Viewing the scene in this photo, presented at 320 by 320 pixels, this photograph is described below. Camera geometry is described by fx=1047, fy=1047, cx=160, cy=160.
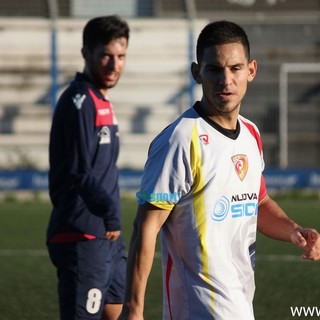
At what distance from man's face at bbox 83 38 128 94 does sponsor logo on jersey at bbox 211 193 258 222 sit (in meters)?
1.96

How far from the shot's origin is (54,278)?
10133mm

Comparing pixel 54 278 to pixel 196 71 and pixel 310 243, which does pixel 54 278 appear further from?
pixel 196 71

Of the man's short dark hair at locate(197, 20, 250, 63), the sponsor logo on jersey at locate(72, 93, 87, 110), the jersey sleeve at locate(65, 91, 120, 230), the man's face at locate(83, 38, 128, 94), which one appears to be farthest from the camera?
the man's face at locate(83, 38, 128, 94)

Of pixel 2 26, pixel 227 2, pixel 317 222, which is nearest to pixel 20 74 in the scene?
pixel 2 26

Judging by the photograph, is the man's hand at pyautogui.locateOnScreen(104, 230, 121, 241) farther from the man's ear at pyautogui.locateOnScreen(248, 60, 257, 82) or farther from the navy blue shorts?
the man's ear at pyautogui.locateOnScreen(248, 60, 257, 82)

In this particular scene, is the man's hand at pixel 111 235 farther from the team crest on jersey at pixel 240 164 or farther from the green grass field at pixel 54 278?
the green grass field at pixel 54 278

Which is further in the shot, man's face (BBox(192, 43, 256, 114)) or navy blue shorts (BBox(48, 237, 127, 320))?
navy blue shorts (BBox(48, 237, 127, 320))

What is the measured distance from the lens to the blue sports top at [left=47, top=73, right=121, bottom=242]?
564 cm

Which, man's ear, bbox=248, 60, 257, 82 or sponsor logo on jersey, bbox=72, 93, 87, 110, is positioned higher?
man's ear, bbox=248, 60, 257, 82

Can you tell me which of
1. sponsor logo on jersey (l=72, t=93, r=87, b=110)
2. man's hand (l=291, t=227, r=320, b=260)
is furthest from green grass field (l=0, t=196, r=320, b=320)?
man's hand (l=291, t=227, r=320, b=260)

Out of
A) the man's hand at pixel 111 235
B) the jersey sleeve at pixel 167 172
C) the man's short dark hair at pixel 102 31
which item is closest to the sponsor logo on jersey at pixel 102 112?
the man's short dark hair at pixel 102 31

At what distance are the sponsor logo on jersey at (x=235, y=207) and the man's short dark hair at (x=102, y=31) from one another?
209 cm

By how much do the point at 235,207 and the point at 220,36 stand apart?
0.67m

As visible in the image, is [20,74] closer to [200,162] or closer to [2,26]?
[2,26]
